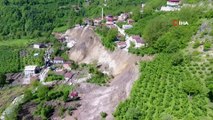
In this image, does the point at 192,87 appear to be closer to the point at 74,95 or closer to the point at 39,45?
the point at 74,95

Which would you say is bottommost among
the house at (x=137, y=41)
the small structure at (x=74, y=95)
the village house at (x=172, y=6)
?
the small structure at (x=74, y=95)

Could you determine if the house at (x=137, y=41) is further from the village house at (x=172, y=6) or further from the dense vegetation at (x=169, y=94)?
the village house at (x=172, y=6)

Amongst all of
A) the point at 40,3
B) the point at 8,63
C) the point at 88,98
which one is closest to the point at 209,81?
the point at 88,98

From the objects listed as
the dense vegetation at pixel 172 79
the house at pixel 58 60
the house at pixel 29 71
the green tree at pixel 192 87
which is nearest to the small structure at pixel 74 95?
the dense vegetation at pixel 172 79

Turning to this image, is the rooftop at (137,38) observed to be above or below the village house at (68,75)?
above

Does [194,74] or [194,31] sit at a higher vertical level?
[194,31]

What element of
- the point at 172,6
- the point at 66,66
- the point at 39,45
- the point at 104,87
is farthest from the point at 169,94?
the point at 39,45

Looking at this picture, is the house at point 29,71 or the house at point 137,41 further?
the house at point 29,71

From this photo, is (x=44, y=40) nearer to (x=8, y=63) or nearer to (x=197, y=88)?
(x=8, y=63)
